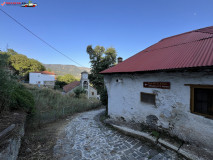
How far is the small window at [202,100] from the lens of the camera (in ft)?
10.7

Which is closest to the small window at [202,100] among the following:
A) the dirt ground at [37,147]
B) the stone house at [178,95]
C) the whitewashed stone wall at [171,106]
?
the stone house at [178,95]

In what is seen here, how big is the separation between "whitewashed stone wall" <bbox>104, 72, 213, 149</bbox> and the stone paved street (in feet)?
3.29

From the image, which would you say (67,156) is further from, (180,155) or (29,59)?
(29,59)

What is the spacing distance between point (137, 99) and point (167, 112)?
143 cm

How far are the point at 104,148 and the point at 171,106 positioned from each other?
309 cm

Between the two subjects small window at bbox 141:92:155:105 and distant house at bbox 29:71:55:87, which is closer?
small window at bbox 141:92:155:105

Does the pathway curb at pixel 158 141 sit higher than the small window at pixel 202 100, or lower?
lower

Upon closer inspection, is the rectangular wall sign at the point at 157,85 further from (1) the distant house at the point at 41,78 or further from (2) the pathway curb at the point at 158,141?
(1) the distant house at the point at 41,78

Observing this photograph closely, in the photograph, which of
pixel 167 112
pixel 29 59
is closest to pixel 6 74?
pixel 167 112

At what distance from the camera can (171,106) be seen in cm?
399

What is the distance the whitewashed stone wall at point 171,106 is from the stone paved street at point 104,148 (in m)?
1.00

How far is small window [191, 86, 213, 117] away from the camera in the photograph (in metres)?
3.25

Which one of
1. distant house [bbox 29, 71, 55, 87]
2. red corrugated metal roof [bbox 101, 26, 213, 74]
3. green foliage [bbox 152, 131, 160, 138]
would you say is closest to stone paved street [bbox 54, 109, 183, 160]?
green foliage [bbox 152, 131, 160, 138]

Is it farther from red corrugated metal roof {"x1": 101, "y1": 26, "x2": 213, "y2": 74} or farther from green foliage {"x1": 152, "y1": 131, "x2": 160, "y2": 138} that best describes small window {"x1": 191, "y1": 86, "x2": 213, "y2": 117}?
green foliage {"x1": 152, "y1": 131, "x2": 160, "y2": 138}
